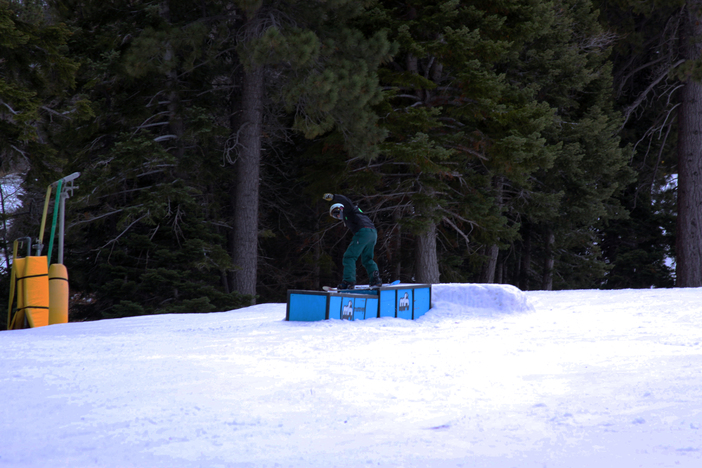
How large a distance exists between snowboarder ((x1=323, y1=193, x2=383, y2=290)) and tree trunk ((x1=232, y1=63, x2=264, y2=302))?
15.5 ft

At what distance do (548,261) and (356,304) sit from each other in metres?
13.7

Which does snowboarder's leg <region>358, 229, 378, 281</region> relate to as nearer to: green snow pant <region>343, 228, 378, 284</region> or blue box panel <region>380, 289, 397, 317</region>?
green snow pant <region>343, 228, 378, 284</region>

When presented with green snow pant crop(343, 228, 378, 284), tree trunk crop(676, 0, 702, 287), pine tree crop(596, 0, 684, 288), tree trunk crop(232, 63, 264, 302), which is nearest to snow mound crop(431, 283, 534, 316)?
green snow pant crop(343, 228, 378, 284)

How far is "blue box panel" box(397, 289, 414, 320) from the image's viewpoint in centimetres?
Answer: 883

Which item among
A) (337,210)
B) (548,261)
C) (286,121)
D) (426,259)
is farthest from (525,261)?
(337,210)

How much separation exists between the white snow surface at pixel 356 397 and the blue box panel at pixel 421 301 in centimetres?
165

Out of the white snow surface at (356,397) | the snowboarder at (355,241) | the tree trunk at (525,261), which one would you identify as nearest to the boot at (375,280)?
the snowboarder at (355,241)

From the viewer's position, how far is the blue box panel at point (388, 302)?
339 inches

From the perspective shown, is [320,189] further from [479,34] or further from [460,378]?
[460,378]

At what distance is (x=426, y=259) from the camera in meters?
14.2

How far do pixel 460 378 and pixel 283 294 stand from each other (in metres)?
14.1

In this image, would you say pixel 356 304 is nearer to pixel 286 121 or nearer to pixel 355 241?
pixel 355 241

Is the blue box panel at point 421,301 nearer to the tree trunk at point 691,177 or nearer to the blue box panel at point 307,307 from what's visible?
the blue box panel at point 307,307

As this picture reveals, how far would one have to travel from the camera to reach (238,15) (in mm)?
13477
